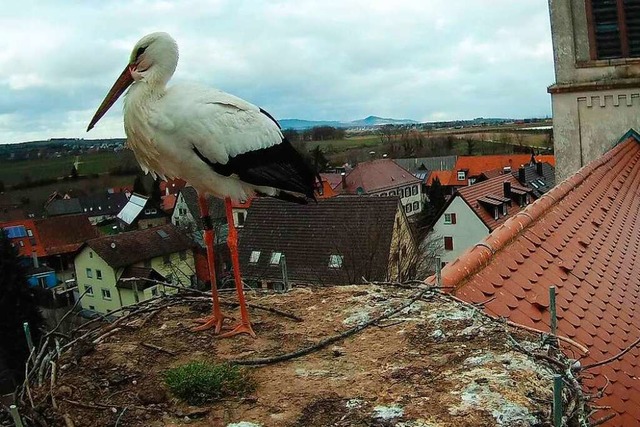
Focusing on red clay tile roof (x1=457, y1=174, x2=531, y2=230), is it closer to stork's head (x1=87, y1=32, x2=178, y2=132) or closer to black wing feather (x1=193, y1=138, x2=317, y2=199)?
black wing feather (x1=193, y1=138, x2=317, y2=199)

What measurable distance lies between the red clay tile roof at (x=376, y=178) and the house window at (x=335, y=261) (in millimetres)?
31636

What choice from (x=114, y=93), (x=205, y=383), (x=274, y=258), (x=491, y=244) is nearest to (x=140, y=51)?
(x=114, y=93)

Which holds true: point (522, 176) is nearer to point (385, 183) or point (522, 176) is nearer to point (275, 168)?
point (385, 183)

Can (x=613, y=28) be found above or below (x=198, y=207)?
above

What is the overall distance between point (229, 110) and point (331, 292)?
5.68 feet

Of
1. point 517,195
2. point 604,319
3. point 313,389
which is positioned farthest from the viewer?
point 517,195

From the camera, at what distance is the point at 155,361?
13.1 feet

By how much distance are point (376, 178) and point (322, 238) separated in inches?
→ 1339

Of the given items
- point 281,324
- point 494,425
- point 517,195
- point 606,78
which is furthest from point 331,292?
point 517,195

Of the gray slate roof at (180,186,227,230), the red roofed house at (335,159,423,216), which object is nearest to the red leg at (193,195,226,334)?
the gray slate roof at (180,186,227,230)

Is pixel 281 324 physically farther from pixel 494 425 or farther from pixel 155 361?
pixel 494 425

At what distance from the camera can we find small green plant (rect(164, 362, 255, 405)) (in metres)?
3.38

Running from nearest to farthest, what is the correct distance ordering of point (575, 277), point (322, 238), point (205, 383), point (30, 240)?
point (205, 383) < point (575, 277) < point (322, 238) < point (30, 240)

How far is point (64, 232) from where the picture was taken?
50.4m
